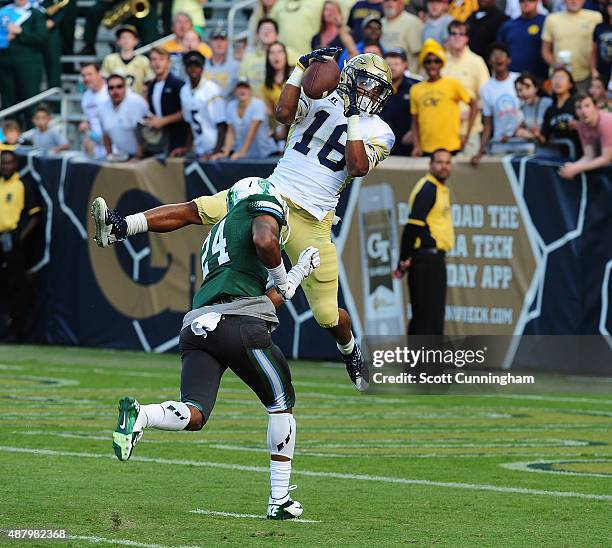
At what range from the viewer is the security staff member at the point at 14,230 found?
17.1 meters

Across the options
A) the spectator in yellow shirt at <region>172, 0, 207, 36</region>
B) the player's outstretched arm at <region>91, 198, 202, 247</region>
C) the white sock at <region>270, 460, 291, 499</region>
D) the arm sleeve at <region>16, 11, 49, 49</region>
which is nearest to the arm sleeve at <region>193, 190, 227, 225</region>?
the player's outstretched arm at <region>91, 198, 202, 247</region>

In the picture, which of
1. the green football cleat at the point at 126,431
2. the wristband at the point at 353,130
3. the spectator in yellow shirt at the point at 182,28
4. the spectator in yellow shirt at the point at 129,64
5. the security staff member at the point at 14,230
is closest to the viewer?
the green football cleat at the point at 126,431

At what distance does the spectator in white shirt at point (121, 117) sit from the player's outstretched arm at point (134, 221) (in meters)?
8.45

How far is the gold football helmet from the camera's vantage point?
826 cm

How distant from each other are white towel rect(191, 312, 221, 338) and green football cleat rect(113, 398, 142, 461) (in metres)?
0.50

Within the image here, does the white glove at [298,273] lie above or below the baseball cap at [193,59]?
below

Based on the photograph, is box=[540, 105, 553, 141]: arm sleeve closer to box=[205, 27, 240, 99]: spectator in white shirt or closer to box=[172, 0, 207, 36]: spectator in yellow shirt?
box=[205, 27, 240, 99]: spectator in white shirt

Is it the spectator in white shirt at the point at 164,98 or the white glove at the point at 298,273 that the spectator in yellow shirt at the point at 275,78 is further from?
the white glove at the point at 298,273

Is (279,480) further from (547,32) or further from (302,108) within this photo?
(547,32)

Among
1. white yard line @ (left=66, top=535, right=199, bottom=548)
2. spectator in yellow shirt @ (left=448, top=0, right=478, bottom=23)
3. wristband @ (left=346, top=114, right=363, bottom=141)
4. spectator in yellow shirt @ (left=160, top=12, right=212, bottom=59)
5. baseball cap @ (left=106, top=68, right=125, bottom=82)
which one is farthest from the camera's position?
spectator in yellow shirt @ (left=160, top=12, right=212, bottom=59)

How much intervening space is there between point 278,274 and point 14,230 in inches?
429

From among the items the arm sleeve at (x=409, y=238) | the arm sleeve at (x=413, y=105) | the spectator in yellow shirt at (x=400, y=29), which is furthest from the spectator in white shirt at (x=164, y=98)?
the arm sleeve at (x=409, y=238)

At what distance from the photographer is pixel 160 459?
9.17 metres

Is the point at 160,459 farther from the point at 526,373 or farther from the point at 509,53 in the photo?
the point at 509,53
